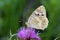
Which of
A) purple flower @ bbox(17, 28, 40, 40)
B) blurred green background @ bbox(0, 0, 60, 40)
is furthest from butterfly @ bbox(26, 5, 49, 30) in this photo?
blurred green background @ bbox(0, 0, 60, 40)

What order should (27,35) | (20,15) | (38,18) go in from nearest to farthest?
1. (27,35)
2. (38,18)
3. (20,15)

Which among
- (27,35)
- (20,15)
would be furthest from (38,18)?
(20,15)

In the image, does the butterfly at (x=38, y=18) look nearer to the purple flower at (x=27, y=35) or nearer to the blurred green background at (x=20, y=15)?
the purple flower at (x=27, y=35)

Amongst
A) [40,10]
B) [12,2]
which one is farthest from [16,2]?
[40,10]

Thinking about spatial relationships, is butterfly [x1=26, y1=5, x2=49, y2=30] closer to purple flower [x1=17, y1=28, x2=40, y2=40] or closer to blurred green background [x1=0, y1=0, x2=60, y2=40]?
purple flower [x1=17, y1=28, x2=40, y2=40]

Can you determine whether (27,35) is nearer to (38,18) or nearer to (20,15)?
(38,18)
